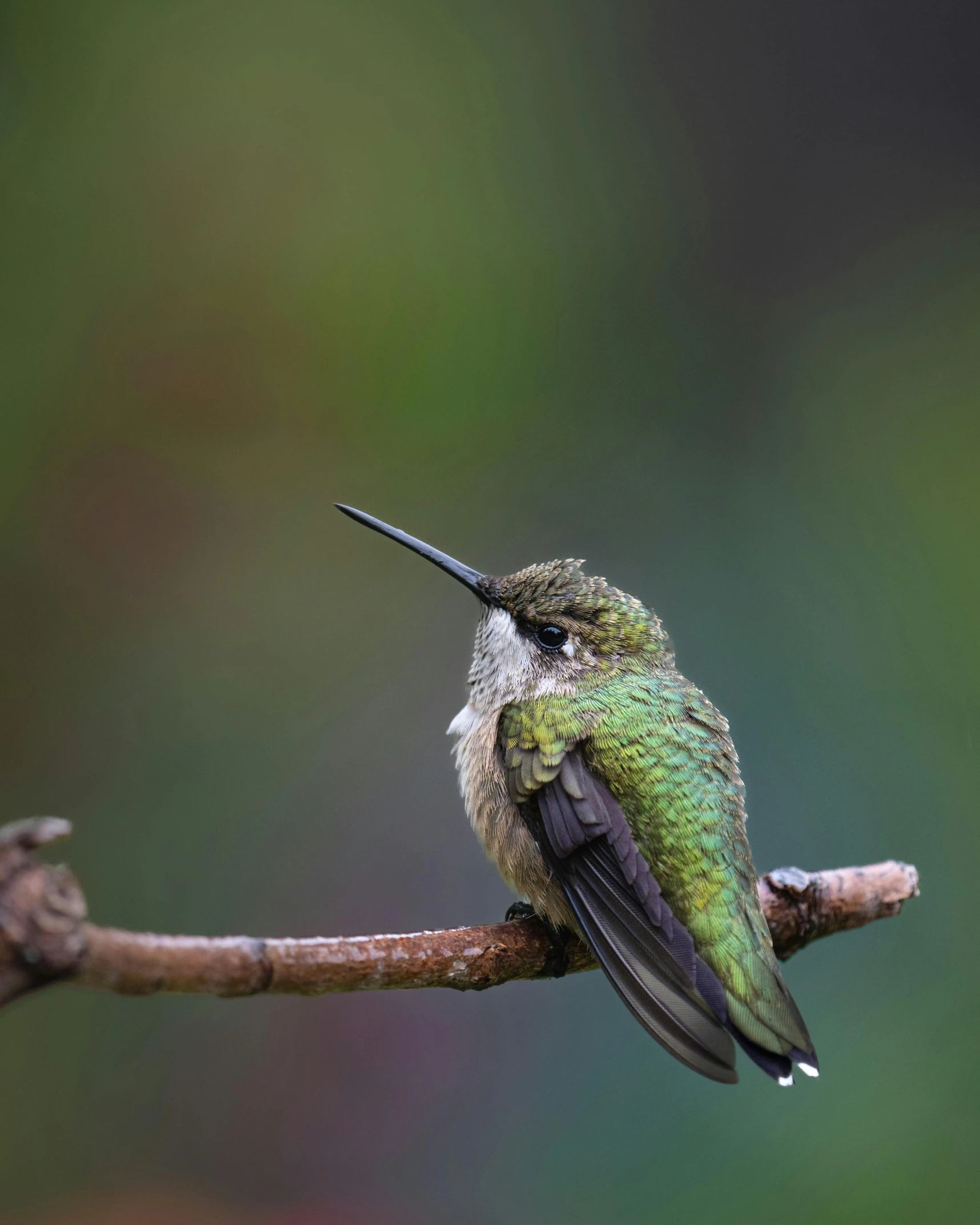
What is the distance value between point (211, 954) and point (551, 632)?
3.91ft

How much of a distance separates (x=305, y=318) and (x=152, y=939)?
9.81 ft

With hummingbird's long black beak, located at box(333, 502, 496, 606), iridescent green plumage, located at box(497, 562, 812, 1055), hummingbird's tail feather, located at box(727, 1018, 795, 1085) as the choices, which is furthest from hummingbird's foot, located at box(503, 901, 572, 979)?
hummingbird's long black beak, located at box(333, 502, 496, 606)

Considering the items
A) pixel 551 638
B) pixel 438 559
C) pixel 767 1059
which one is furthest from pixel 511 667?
pixel 767 1059

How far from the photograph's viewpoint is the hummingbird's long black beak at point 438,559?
82.9 inches

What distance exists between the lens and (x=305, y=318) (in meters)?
3.67

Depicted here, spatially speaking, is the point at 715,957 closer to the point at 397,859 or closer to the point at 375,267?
the point at 397,859

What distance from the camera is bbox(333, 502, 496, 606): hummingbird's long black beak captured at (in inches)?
82.9

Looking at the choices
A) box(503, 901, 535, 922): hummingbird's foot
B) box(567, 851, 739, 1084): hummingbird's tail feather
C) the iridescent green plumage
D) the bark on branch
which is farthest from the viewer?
box(503, 901, 535, 922): hummingbird's foot

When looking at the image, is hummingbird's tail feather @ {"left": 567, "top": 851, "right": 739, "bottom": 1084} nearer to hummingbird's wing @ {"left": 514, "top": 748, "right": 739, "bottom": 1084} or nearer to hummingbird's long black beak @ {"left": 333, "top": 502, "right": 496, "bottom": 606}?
hummingbird's wing @ {"left": 514, "top": 748, "right": 739, "bottom": 1084}

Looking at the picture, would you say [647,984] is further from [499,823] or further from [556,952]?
[499,823]

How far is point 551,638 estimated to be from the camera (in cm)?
214

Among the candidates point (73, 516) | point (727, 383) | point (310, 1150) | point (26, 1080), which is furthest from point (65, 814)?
point (727, 383)

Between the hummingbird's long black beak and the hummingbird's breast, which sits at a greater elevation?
A: the hummingbird's long black beak

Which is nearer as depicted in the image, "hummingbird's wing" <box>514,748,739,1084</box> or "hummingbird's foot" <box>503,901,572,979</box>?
"hummingbird's wing" <box>514,748,739,1084</box>
